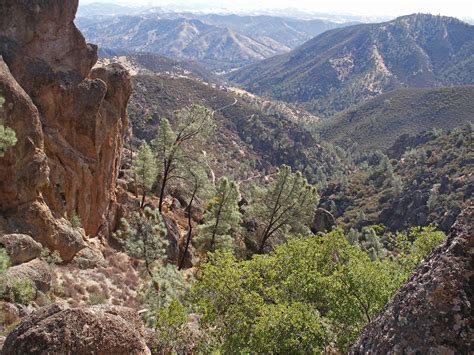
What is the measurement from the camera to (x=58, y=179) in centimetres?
3672

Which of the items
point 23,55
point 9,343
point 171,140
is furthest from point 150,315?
point 171,140

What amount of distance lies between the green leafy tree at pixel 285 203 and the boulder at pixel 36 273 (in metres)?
29.5

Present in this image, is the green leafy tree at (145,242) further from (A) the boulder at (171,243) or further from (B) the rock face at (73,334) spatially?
(B) the rock face at (73,334)

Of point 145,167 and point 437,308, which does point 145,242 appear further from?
point 437,308

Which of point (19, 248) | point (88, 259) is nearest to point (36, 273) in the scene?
point (19, 248)

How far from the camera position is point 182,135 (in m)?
49.2

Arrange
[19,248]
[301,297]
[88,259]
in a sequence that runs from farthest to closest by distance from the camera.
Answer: [88,259] < [19,248] < [301,297]

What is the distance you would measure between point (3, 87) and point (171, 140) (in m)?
21.2

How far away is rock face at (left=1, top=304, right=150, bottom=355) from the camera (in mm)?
11883

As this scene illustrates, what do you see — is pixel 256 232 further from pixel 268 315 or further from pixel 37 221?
pixel 268 315

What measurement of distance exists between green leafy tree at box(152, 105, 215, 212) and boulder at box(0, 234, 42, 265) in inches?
891

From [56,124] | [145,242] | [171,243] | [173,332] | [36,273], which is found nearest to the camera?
[173,332]

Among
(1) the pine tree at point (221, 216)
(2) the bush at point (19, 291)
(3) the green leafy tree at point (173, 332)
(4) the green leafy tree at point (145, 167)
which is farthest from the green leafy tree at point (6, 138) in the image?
(4) the green leafy tree at point (145, 167)

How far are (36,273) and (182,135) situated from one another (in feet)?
86.9
